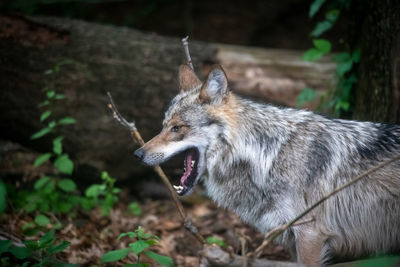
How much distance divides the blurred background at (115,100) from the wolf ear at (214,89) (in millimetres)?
1805

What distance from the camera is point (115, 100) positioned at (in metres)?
5.64

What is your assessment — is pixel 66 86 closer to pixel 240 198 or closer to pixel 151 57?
pixel 151 57

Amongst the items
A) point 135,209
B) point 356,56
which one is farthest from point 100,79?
point 356,56

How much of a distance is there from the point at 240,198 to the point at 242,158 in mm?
410

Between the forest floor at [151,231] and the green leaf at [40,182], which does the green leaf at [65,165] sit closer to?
the green leaf at [40,182]

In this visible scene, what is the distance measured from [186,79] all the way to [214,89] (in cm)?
69

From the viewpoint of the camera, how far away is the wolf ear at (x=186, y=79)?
4305mm

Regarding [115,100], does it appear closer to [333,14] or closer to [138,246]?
[138,246]

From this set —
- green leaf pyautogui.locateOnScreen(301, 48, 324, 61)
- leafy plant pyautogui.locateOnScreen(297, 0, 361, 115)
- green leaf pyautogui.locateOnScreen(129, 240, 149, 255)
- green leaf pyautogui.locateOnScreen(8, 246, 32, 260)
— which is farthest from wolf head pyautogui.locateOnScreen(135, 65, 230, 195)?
leafy plant pyautogui.locateOnScreen(297, 0, 361, 115)

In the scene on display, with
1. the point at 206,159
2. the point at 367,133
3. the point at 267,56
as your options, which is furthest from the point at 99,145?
the point at 367,133

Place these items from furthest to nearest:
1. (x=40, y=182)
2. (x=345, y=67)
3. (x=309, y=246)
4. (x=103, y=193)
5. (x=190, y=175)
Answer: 1. (x=103, y=193)
2. (x=40, y=182)
3. (x=345, y=67)
4. (x=190, y=175)
5. (x=309, y=246)

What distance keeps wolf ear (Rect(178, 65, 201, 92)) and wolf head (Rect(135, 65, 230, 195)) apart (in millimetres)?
404

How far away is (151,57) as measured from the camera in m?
5.76

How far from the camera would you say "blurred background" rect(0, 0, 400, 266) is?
487 cm
